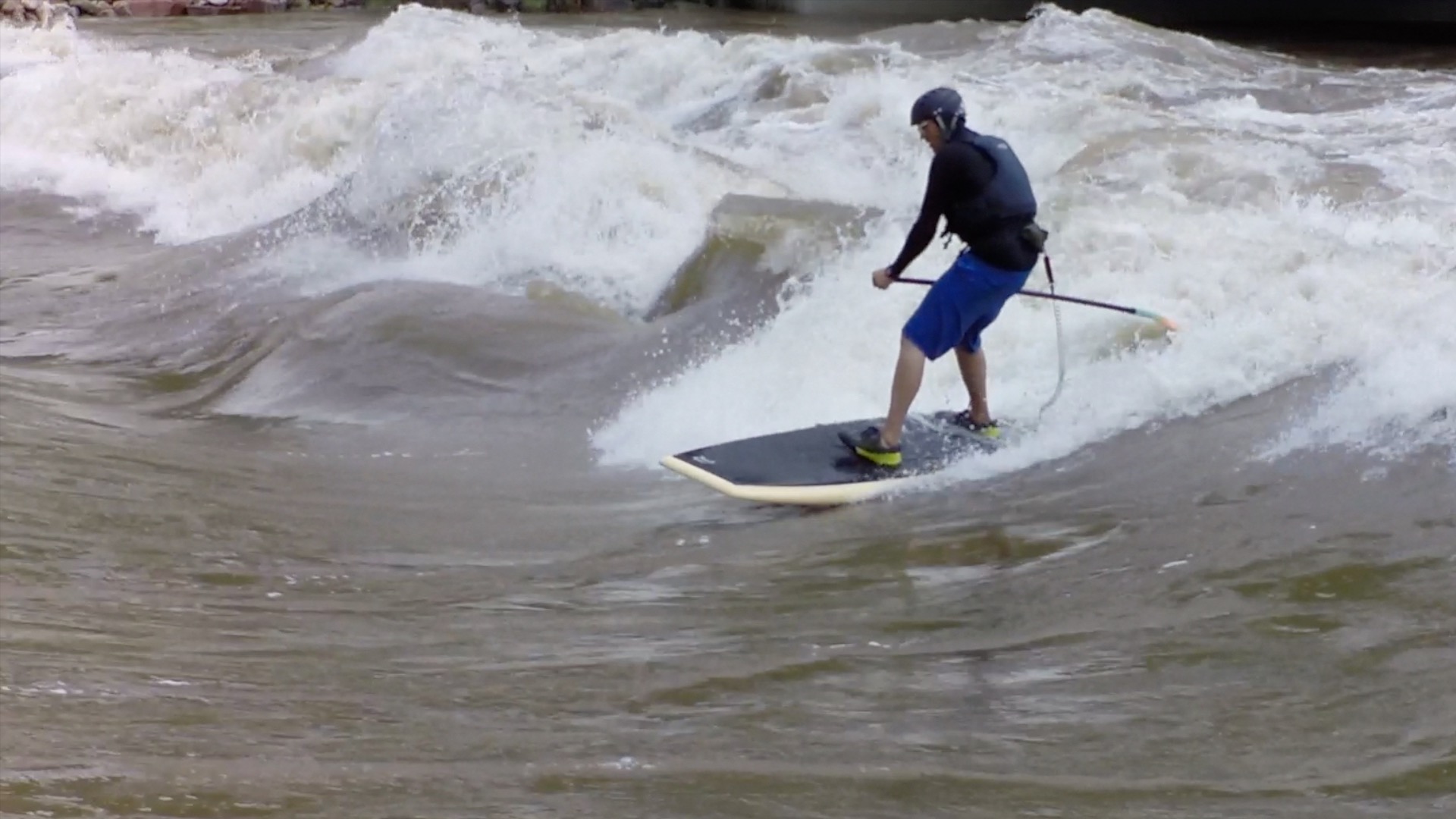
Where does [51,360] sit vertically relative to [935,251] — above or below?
below

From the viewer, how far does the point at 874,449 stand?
19.2 ft

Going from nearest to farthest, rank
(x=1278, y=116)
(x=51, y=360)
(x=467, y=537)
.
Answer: (x=467, y=537)
(x=51, y=360)
(x=1278, y=116)

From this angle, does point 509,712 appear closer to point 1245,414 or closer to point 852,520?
point 852,520

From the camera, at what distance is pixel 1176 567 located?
15.1ft

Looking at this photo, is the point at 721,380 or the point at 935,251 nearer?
the point at 721,380

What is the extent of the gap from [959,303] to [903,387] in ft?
1.30

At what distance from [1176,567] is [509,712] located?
7.15 ft

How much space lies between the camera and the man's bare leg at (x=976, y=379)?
6.05 meters

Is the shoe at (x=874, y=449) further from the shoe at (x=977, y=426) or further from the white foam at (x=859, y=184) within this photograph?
the shoe at (x=977, y=426)

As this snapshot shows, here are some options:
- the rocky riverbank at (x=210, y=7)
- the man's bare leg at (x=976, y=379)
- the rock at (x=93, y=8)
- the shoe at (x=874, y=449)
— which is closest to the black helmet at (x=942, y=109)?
the man's bare leg at (x=976, y=379)

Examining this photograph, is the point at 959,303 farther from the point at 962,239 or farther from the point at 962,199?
the point at 962,199

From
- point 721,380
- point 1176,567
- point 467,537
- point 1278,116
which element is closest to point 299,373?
point 721,380

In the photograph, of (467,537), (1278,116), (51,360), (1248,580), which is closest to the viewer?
(1248,580)

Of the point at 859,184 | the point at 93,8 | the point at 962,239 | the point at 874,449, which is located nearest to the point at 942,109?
the point at 962,239
